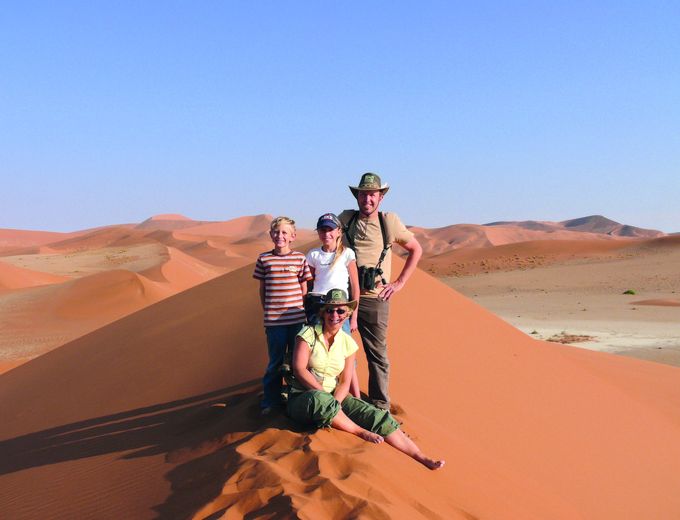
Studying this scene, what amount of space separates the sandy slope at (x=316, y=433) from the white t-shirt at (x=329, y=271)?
0.92 metres

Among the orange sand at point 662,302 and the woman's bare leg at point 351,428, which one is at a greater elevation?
the woman's bare leg at point 351,428

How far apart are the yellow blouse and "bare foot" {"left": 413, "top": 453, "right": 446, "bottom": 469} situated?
0.68 meters

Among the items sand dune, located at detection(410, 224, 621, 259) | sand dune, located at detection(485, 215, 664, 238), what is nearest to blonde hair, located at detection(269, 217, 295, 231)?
sand dune, located at detection(410, 224, 621, 259)

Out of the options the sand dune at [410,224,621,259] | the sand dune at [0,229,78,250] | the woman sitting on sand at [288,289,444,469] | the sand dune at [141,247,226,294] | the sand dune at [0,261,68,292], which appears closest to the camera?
the woman sitting on sand at [288,289,444,469]

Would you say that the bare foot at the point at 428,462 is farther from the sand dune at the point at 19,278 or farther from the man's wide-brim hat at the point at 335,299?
the sand dune at the point at 19,278

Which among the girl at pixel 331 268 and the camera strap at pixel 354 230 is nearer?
the girl at pixel 331 268

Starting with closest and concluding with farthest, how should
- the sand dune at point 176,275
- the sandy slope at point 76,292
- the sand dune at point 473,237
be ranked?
the sandy slope at point 76,292
the sand dune at point 176,275
the sand dune at point 473,237

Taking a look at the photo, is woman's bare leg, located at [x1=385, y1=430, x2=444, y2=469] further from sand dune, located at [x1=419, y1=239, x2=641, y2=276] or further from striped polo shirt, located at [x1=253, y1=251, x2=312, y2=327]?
sand dune, located at [x1=419, y1=239, x2=641, y2=276]

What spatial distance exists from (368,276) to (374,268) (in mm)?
71

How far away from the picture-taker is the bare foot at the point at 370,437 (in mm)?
4152

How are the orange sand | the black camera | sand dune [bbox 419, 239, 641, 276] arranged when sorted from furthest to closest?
sand dune [bbox 419, 239, 641, 276]
the orange sand
the black camera

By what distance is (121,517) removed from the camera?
3795mm

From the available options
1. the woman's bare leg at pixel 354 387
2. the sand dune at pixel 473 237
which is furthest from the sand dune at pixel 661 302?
the sand dune at pixel 473 237

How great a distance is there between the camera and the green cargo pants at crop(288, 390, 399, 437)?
3986 millimetres
